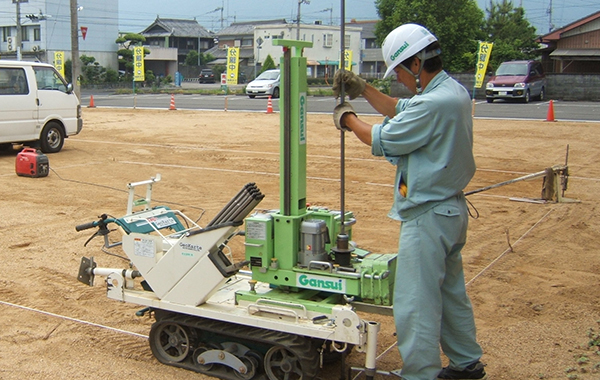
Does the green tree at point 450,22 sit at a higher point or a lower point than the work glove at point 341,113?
higher

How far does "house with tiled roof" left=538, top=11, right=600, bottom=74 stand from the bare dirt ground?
21339 millimetres

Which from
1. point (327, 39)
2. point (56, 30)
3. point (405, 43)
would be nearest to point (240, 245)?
point (405, 43)

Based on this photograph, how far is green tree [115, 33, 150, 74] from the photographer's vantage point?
59875 mm

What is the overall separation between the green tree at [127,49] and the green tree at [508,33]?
101 ft

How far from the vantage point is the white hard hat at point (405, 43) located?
3809mm

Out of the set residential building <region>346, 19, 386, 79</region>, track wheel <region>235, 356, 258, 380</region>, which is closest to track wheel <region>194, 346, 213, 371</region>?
track wheel <region>235, 356, 258, 380</region>

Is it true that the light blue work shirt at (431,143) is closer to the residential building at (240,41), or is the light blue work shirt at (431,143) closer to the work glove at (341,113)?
the work glove at (341,113)

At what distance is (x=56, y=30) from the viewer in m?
55.5

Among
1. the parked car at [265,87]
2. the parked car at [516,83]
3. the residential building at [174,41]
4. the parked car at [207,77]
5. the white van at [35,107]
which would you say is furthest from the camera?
the residential building at [174,41]

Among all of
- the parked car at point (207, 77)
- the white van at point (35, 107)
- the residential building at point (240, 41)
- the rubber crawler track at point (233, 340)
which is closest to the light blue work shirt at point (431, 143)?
the rubber crawler track at point (233, 340)

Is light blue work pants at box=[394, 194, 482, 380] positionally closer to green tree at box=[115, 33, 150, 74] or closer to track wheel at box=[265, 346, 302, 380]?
track wheel at box=[265, 346, 302, 380]

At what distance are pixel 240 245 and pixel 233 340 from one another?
124 inches

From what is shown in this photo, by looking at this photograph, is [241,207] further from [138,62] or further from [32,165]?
[138,62]

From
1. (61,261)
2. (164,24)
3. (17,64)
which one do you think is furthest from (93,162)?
(164,24)
